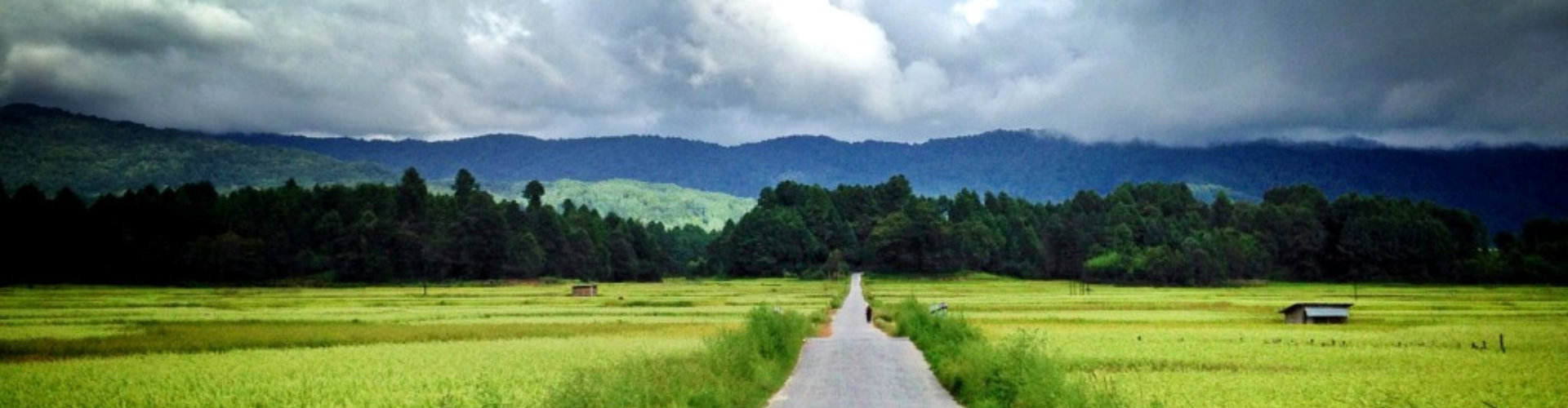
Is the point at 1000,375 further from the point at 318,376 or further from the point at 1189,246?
the point at 1189,246

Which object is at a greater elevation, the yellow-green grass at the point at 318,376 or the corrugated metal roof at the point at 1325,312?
the corrugated metal roof at the point at 1325,312

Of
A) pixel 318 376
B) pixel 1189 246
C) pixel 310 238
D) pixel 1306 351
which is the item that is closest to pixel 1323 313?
pixel 1306 351

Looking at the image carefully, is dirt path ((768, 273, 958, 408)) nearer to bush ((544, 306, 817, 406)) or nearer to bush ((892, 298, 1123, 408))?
bush ((892, 298, 1123, 408))

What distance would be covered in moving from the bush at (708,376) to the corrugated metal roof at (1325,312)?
129ft

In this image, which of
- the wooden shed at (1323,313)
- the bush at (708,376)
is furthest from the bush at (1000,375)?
the wooden shed at (1323,313)

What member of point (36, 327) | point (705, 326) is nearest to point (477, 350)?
point (705, 326)

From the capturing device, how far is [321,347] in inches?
1784

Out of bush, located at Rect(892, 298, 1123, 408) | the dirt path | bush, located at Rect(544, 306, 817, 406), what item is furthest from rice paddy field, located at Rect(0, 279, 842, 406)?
bush, located at Rect(892, 298, 1123, 408)

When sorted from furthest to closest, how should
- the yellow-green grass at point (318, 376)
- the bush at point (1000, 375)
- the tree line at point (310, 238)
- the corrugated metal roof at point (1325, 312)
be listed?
the tree line at point (310, 238), the corrugated metal roof at point (1325, 312), the yellow-green grass at point (318, 376), the bush at point (1000, 375)

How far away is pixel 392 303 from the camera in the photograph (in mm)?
87188

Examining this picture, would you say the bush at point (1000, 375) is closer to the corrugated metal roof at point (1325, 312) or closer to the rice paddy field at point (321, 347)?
the rice paddy field at point (321, 347)

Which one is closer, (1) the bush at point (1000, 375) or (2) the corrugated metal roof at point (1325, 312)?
(1) the bush at point (1000, 375)

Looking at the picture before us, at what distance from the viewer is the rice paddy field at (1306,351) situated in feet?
93.7

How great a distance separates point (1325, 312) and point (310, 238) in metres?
136
